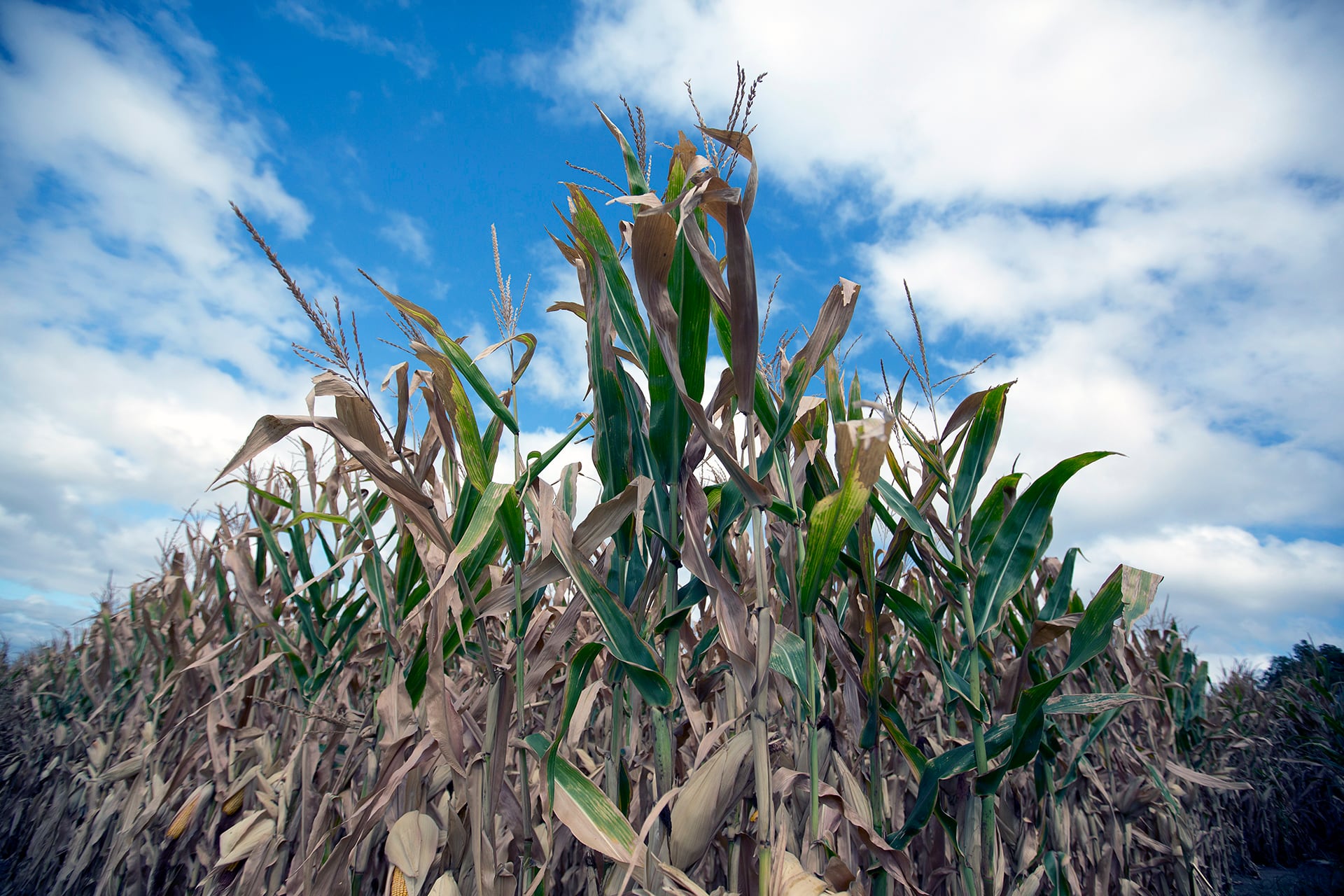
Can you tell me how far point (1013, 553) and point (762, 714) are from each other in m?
0.78

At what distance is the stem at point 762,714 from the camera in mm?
1022

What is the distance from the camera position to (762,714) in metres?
1.08

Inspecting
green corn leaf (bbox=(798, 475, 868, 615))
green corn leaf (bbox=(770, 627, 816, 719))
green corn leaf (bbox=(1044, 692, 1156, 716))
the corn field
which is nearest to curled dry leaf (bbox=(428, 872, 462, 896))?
the corn field

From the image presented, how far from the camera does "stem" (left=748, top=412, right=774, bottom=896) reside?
102 cm

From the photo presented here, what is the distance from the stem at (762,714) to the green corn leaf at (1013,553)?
0.63 meters

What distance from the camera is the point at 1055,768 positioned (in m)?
2.70

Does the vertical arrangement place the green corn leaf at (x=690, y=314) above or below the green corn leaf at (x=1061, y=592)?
above

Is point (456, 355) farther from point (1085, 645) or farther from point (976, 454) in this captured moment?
point (1085, 645)

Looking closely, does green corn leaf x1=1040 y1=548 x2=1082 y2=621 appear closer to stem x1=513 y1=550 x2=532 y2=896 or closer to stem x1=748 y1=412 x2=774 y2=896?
stem x1=748 y1=412 x2=774 y2=896

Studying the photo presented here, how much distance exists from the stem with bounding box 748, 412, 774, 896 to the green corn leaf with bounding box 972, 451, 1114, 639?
634 millimetres

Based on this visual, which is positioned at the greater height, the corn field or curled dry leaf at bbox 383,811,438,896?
the corn field

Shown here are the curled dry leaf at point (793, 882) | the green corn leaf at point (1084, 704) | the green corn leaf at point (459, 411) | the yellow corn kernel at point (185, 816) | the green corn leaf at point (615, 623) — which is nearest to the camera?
the curled dry leaf at point (793, 882)

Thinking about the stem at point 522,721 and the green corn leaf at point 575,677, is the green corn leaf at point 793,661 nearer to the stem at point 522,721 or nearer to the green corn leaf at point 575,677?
the green corn leaf at point 575,677

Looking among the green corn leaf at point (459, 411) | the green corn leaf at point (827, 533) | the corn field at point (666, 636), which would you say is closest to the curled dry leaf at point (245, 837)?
the corn field at point (666, 636)
